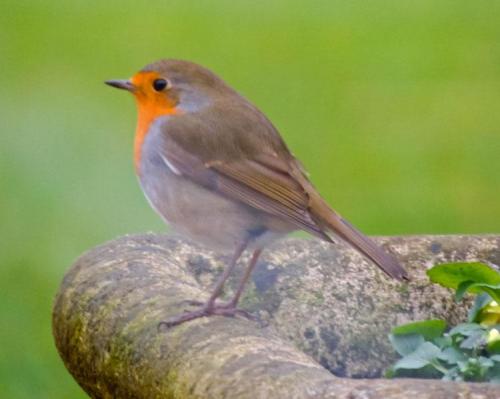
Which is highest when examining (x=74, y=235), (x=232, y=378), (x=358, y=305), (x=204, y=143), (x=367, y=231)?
A: (x=367, y=231)

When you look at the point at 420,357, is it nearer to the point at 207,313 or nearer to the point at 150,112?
the point at 207,313

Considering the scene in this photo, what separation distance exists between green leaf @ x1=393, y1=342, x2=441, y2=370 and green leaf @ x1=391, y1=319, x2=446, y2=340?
0.17 feet

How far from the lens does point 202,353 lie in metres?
3.19

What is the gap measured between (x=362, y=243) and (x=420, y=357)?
0.49m

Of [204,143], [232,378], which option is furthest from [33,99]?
[232,378]

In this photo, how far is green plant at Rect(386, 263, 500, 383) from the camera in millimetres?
3406

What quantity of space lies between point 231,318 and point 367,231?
3.50 m

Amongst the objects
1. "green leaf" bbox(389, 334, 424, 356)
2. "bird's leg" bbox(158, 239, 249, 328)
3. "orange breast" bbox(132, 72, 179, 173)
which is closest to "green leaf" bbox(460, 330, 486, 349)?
"green leaf" bbox(389, 334, 424, 356)

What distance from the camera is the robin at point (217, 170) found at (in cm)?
411

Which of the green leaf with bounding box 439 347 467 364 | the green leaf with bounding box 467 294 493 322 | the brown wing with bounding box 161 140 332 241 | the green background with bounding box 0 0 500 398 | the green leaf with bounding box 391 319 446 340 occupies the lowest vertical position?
the green leaf with bounding box 439 347 467 364

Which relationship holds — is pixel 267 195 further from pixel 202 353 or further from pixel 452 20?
pixel 452 20

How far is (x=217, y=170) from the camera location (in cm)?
423

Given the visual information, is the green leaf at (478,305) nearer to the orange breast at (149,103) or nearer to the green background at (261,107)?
the orange breast at (149,103)

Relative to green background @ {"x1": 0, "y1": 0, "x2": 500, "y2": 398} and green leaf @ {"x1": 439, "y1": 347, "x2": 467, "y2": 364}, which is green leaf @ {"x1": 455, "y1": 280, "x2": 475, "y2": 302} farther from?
green background @ {"x1": 0, "y1": 0, "x2": 500, "y2": 398}
